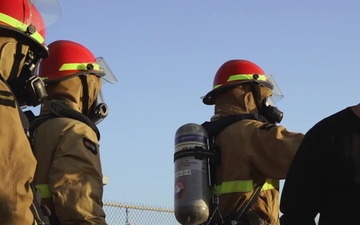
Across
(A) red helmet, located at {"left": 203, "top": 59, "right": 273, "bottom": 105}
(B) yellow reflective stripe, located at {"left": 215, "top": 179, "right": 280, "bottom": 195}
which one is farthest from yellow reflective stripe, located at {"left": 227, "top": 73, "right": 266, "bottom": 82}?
(B) yellow reflective stripe, located at {"left": 215, "top": 179, "right": 280, "bottom": 195}

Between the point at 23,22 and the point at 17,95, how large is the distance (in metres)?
0.39

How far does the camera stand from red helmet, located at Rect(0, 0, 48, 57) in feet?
12.0

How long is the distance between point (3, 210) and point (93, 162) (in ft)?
5.22

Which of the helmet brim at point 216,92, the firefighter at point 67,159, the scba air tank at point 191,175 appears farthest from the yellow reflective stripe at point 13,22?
the helmet brim at point 216,92

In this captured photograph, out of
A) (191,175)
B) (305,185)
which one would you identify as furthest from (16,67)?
(191,175)

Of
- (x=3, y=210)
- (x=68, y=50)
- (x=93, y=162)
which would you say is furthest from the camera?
(x=68, y=50)

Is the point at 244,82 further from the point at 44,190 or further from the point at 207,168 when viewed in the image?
the point at 44,190

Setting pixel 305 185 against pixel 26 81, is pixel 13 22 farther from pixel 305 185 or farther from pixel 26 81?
pixel 305 185

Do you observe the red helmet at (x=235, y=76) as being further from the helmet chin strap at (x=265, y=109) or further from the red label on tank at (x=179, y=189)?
the red label on tank at (x=179, y=189)

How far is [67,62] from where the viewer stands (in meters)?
5.24

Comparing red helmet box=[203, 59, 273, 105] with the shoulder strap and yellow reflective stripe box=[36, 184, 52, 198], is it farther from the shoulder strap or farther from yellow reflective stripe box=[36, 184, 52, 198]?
yellow reflective stripe box=[36, 184, 52, 198]

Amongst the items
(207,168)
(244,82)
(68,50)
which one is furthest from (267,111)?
(68,50)

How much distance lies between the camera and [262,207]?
524cm

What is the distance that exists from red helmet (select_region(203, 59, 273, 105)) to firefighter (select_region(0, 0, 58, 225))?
226 centimetres
